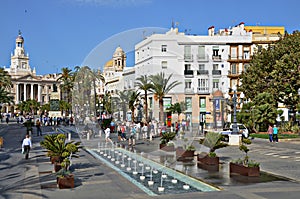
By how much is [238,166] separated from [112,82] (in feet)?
29.8

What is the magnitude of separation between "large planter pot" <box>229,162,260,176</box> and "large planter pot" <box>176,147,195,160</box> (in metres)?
2.56

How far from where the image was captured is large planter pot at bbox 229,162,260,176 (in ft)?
49.7

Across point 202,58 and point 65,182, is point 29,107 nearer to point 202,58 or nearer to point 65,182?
point 202,58

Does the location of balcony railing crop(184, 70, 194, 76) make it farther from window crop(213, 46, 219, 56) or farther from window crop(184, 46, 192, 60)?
window crop(213, 46, 219, 56)

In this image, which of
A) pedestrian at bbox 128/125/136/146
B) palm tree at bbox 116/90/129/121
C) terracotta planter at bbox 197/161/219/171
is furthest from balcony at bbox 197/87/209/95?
pedestrian at bbox 128/125/136/146

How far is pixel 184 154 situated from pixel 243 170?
3.88 meters

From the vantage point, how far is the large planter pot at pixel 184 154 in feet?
58.3

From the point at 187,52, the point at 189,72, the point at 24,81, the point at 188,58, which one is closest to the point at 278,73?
the point at 189,72

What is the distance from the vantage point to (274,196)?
11.9 m

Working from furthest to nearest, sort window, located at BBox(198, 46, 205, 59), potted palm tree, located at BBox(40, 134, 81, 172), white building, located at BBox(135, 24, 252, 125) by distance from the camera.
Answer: window, located at BBox(198, 46, 205, 59) < potted palm tree, located at BBox(40, 134, 81, 172) < white building, located at BBox(135, 24, 252, 125)

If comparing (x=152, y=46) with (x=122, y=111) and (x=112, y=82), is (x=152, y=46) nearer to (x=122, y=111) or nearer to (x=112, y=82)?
(x=112, y=82)

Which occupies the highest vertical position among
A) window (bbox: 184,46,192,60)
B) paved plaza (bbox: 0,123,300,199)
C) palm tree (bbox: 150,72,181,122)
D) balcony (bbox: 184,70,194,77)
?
window (bbox: 184,46,192,60)

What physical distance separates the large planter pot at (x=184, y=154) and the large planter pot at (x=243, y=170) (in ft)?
8.40

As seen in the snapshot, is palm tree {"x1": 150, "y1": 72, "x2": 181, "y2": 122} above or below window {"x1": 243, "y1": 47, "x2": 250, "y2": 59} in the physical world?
below
